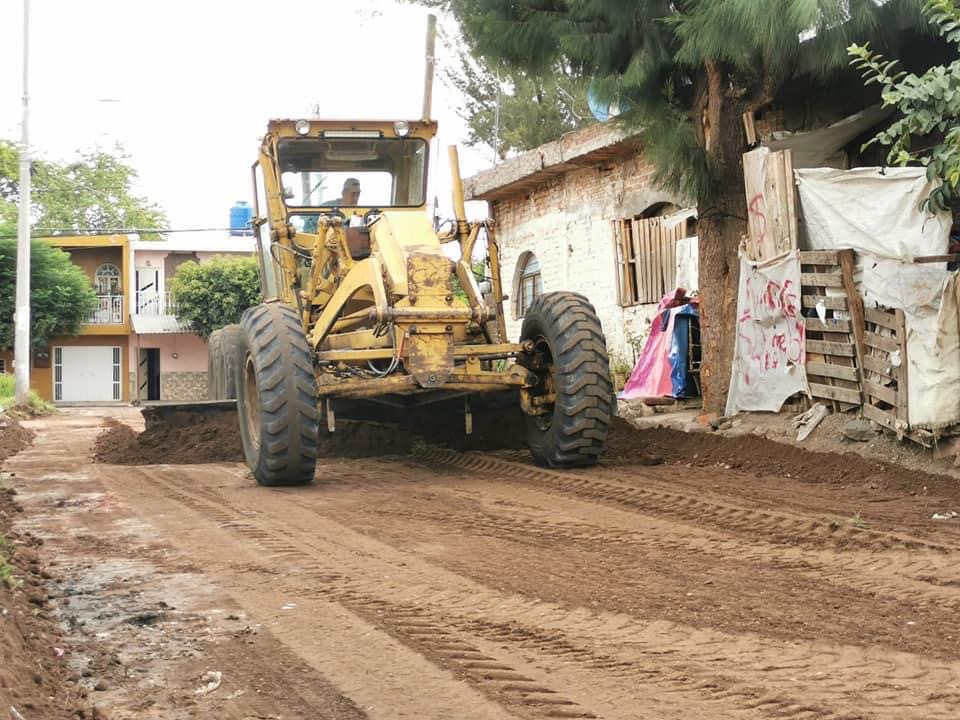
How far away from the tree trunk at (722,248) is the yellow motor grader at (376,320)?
2316 mm

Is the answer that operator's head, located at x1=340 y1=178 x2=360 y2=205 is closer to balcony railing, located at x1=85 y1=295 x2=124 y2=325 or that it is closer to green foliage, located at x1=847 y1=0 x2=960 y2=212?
green foliage, located at x1=847 y1=0 x2=960 y2=212

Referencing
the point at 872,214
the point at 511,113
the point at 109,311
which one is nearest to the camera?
the point at 872,214

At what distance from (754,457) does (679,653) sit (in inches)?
257

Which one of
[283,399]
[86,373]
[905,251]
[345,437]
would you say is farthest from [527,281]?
[86,373]

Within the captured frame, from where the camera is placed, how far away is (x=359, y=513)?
28.3 feet

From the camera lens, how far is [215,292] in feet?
148

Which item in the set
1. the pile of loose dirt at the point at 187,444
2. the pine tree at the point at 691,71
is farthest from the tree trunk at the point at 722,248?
the pile of loose dirt at the point at 187,444

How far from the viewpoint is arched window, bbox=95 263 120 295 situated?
160 ft

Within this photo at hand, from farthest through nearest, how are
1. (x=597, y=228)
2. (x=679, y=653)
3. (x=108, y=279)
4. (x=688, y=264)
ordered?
(x=108, y=279) < (x=597, y=228) < (x=688, y=264) < (x=679, y=653)

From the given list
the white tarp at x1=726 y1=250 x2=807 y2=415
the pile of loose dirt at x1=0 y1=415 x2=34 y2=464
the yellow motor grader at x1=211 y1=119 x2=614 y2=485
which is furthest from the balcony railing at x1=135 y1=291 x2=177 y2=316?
the white tarp at x1=726 y1=250 x2=807 y2=415

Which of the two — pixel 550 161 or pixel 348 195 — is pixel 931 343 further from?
pixel 550 161

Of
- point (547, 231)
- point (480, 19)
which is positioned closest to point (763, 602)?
point (480, 19)

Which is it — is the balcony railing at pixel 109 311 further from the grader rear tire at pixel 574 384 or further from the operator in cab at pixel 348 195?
the grader rear tire at pixel 574 384

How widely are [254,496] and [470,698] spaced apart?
5.61m
